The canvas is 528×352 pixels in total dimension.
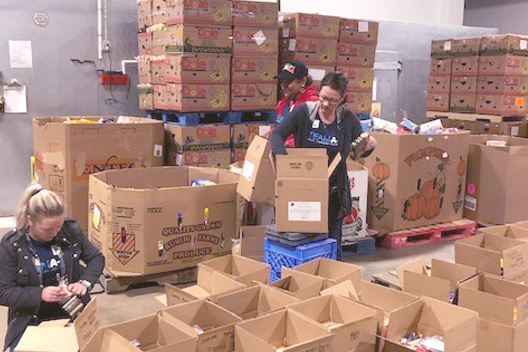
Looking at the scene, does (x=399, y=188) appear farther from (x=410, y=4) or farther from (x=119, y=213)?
(x=410, y=4)

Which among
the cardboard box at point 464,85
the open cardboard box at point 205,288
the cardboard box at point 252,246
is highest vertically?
the cardboard box at point 464,85

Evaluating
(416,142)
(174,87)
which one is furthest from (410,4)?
(174,87)

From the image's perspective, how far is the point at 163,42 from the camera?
17.4 ft

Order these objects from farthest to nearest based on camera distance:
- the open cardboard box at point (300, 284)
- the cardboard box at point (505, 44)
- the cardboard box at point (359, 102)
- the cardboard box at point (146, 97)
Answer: the cardboard box at point (505, 44) < the cardboard box at point (359, 102) < the cardboard box at point (146, 97) < the open cardboard box at point (300, 284)

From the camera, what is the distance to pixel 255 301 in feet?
7.73

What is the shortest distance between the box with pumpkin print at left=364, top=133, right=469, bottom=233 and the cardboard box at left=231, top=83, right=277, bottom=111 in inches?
44.4

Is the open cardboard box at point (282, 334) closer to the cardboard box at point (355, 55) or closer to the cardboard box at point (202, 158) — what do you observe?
the cardboard box at point (202, 158)

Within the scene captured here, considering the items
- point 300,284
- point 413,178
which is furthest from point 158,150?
point 300,284

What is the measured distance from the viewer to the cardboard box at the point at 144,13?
18.6 ft

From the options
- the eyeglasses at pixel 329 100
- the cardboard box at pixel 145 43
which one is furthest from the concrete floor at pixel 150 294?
the cardboard box at pixel 145 43

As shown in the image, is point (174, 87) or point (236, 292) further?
point (174, 87)

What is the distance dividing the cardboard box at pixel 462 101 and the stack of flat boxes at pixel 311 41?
7.95ft

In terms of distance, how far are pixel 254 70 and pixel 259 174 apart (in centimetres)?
185

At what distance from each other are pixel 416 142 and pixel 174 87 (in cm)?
227
